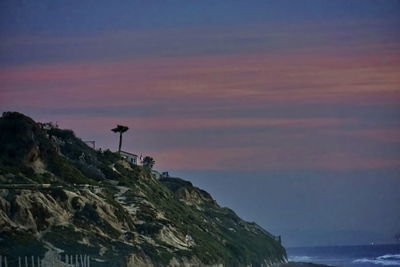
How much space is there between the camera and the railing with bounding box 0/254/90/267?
126688 millimetres

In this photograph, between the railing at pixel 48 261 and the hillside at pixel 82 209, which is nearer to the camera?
the railing at pixel 48 261

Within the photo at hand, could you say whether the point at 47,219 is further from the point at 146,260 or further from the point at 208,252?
the point at 208,252

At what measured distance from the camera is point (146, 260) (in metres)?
145

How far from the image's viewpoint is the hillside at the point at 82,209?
138m

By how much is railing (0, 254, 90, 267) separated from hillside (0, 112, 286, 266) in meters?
1.05

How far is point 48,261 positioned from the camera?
129875mm

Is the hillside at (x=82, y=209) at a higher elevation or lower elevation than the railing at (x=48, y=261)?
higher

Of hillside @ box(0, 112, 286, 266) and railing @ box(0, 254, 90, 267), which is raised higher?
hillside @ box(0, 112, 286, 266)

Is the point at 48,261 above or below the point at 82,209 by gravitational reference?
below

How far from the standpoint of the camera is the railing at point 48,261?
416 ft

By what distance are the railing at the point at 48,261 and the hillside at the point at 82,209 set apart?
1045 mm

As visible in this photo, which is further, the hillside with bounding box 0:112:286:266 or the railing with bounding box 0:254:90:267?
the hillside with bounding box 0:112:286:266

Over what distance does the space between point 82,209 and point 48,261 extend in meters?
19.0

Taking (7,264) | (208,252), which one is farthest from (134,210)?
(7,264)
